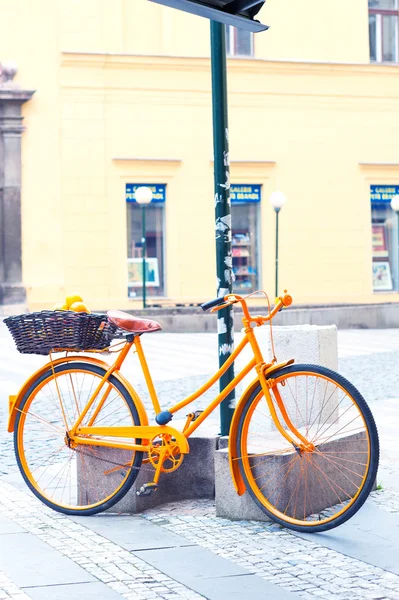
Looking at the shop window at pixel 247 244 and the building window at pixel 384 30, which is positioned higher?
the building window at pixel 384 30

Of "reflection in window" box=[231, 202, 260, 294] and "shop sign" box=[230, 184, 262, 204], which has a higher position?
"shop sign" box=[230, 184, 262, 204]

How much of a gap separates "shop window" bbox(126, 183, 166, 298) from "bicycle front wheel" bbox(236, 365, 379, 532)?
63.9ft

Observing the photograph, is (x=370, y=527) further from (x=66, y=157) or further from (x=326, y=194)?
(x=326, y=194)

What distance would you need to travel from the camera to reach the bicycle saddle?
16.6ft

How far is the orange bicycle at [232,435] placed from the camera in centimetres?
475

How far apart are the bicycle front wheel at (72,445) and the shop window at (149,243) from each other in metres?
19.0

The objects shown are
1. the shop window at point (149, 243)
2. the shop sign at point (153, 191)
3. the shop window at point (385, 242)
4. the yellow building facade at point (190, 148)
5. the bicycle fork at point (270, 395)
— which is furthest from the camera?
the shop window at point (385, 242)

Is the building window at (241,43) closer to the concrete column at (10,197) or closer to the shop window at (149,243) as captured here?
the shop window at (149,243)

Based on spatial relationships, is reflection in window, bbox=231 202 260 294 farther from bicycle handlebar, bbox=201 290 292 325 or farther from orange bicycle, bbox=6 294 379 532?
bicycle handlebar, bbox=201 290 292 325

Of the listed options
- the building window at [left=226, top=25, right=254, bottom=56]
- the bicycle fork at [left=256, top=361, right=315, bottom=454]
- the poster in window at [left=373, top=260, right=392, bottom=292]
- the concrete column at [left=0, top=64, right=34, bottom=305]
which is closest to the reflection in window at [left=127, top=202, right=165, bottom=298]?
the concrete column at [left=0, top=64, right=34, bottom=305]

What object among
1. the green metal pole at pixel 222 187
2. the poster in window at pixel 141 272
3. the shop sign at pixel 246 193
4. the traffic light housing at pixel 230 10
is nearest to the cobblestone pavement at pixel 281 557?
the green metal pole at pixel 222 187

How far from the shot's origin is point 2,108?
76.6 ft

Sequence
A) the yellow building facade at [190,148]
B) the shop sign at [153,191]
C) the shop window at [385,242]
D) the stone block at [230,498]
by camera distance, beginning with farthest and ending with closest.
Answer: the shop window at [385,242] < the shop sign at [153,191] < the yellow building facade at [190,148] < the stone block at [230,498]

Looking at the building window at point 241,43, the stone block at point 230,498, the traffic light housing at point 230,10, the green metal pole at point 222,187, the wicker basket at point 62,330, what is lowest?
the stone block at point 230,498
